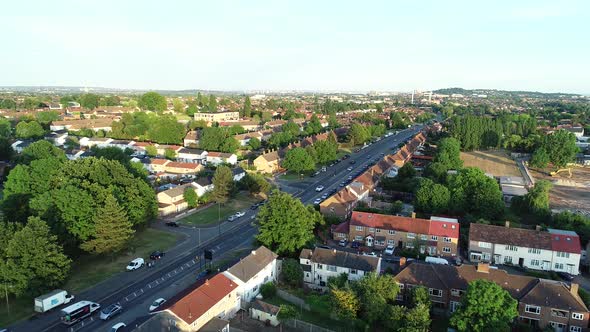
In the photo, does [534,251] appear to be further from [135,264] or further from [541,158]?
[541,158]

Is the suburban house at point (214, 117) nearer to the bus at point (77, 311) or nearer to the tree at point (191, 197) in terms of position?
the tree at point (191, 197)

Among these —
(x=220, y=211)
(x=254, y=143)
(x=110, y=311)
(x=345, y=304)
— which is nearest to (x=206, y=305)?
(x=110, y=311)

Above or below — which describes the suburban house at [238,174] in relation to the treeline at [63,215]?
below

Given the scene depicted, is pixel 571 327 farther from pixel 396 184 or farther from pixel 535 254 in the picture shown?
pixel 396 184

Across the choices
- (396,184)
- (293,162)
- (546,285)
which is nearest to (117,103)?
(293,162)

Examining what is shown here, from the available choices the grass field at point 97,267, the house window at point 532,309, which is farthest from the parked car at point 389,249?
the grass field at point 97,267

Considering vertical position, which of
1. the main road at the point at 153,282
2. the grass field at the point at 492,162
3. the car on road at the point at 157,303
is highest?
the grass field at the point at 492,162

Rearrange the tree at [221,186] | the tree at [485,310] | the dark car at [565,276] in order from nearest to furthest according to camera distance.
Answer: the tree at [485,310] < the dark car at [565,276] < the tree at [221,186]
